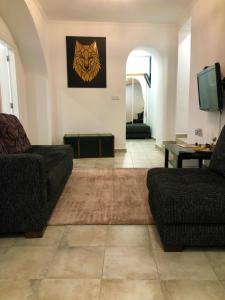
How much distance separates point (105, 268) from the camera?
1.57 m

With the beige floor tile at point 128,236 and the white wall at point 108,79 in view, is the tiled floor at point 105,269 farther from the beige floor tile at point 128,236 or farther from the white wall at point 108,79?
the white wall at point 108,79

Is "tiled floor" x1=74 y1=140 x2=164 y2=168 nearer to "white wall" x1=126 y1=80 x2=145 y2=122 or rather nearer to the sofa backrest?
the sofa backrest

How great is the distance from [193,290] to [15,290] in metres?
1.02

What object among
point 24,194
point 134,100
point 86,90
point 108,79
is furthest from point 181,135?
point 24,194

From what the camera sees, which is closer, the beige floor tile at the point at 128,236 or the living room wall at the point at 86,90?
the beige floor tile at the point at 128,236

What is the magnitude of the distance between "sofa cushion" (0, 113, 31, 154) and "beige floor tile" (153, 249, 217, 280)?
178 cm

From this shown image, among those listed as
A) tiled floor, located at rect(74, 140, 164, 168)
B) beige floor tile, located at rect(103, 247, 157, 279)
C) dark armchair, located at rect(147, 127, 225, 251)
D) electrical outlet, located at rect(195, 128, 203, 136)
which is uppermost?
electrical outlet, located at rect(195, 128, 203, 136)

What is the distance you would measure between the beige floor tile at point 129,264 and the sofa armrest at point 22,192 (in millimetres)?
628

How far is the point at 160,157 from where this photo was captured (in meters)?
5.11

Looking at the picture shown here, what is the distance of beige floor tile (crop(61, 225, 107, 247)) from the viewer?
6.15 ft

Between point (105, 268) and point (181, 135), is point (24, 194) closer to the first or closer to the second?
point (105, 268)

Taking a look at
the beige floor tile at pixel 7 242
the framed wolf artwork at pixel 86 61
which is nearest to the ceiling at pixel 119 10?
the framed wolf artwork at pixel 86 61

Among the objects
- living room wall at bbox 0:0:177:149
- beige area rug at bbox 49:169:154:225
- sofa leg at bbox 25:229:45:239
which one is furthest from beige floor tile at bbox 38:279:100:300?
living room wall at bbox 0:0:177:149

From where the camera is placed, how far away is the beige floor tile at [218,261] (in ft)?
4.99
